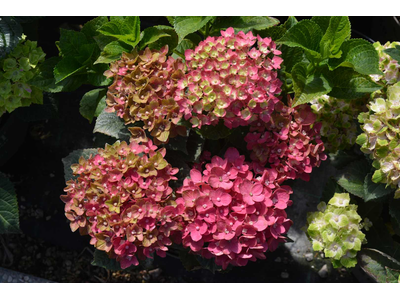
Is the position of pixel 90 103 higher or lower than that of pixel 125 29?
lower

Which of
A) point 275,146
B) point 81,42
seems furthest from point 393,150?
point 81,42

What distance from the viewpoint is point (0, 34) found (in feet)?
6.48

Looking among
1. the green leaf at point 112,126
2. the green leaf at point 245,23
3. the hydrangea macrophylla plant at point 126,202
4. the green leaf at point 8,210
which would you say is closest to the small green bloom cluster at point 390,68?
the green leaf at point 245,23

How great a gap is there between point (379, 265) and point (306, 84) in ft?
2.82

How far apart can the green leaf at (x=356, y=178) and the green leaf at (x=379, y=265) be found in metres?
0.26

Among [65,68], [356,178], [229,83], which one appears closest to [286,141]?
[229,83]

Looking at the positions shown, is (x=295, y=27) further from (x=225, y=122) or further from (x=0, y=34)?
(x=0, y=34)

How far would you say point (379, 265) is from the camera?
6.14ft

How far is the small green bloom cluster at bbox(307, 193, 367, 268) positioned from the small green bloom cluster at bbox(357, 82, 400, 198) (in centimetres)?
17

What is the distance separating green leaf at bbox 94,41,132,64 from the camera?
1.75 m

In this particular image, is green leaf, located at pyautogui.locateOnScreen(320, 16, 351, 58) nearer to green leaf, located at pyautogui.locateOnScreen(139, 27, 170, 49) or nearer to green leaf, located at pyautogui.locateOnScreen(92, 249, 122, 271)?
green leaf, located at pyautogui.locateOnScreen(139, 27, 170, 49)

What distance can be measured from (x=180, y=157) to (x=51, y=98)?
895 millimetres

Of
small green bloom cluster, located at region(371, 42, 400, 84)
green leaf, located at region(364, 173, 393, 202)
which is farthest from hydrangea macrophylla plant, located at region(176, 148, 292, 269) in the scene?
small green bloom cluster, located at region(371, 42, 400, 84)

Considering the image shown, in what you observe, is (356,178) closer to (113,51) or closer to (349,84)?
(349,84)
